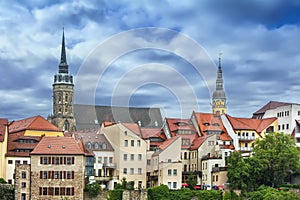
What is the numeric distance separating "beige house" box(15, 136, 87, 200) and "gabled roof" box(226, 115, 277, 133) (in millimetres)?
31209

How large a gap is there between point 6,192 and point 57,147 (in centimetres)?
834

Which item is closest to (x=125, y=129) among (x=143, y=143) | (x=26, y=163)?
(x=143, y=143)

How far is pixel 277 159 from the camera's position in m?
76.9

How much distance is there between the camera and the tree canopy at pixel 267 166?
76562mm

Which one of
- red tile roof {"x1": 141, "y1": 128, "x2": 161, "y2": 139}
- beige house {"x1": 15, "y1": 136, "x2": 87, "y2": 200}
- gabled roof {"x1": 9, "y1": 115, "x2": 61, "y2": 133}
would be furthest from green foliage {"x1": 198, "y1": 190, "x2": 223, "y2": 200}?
gabled roof {"x1": 9, "y1": 115, "x2": 61, "y2": 133}

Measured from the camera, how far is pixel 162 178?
265ft

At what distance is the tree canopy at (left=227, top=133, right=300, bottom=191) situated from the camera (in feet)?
251

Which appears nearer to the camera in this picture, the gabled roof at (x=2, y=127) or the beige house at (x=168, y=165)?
the gabled roof at (x=2, y=127)

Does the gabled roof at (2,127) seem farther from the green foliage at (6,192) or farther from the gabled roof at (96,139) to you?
the gabled roof at (96,139)

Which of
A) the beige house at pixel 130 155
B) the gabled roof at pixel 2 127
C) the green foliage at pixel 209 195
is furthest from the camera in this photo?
the beige house at pixel 130 155

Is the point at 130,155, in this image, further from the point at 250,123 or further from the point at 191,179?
the point at 250,123

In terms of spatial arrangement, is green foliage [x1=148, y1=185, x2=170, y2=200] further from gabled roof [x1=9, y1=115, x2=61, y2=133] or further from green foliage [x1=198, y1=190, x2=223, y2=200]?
gabled roof [x1=9, y1=115, x2=61, y2=133]

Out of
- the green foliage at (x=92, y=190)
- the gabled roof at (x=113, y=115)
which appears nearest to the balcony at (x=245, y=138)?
the gabled roof at (x=113, y=115)

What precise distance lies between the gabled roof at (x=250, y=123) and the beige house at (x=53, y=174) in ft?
102
